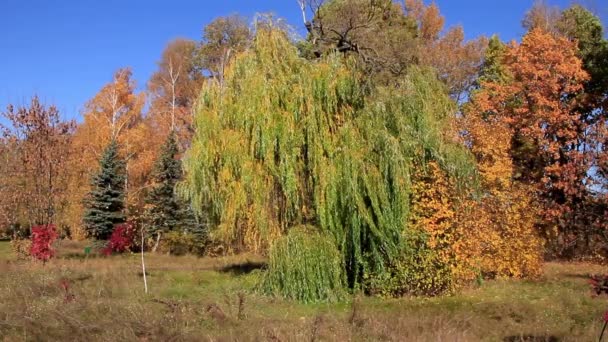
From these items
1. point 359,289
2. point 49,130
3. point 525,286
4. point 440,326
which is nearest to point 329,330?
point 440,326

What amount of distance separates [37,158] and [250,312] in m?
20.5

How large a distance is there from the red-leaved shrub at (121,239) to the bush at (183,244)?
317 centimetres

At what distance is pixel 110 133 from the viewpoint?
44.3 metres

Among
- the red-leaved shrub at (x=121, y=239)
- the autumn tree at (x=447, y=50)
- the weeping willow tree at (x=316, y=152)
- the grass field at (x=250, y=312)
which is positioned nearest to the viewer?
the grass field at (x=250, y=312)

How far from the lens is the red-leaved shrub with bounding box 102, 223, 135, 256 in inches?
1083

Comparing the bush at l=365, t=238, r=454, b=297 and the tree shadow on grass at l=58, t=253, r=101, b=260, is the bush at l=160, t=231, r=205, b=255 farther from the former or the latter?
the bush at l=365, t=238, r=454, b=297

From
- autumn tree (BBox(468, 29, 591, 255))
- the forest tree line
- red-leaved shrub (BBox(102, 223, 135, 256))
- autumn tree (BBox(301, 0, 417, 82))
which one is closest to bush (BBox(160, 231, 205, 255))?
the forest tree line

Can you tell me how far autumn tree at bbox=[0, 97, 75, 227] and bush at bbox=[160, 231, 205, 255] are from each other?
20.0ft

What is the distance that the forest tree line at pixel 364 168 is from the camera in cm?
1503

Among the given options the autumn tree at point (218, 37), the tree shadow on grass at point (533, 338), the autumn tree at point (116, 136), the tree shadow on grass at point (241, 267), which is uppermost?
the autumn tree at point (218, 37)

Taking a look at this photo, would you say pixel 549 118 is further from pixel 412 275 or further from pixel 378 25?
pixel 412 275

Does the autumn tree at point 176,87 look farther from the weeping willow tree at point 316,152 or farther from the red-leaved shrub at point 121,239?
the weeping willow tree at point 316,152

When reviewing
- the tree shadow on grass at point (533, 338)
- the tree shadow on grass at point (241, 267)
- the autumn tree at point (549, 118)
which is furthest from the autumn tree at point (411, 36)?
the tree shadow on grass at point (533, 338)

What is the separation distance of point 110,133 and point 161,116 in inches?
171
